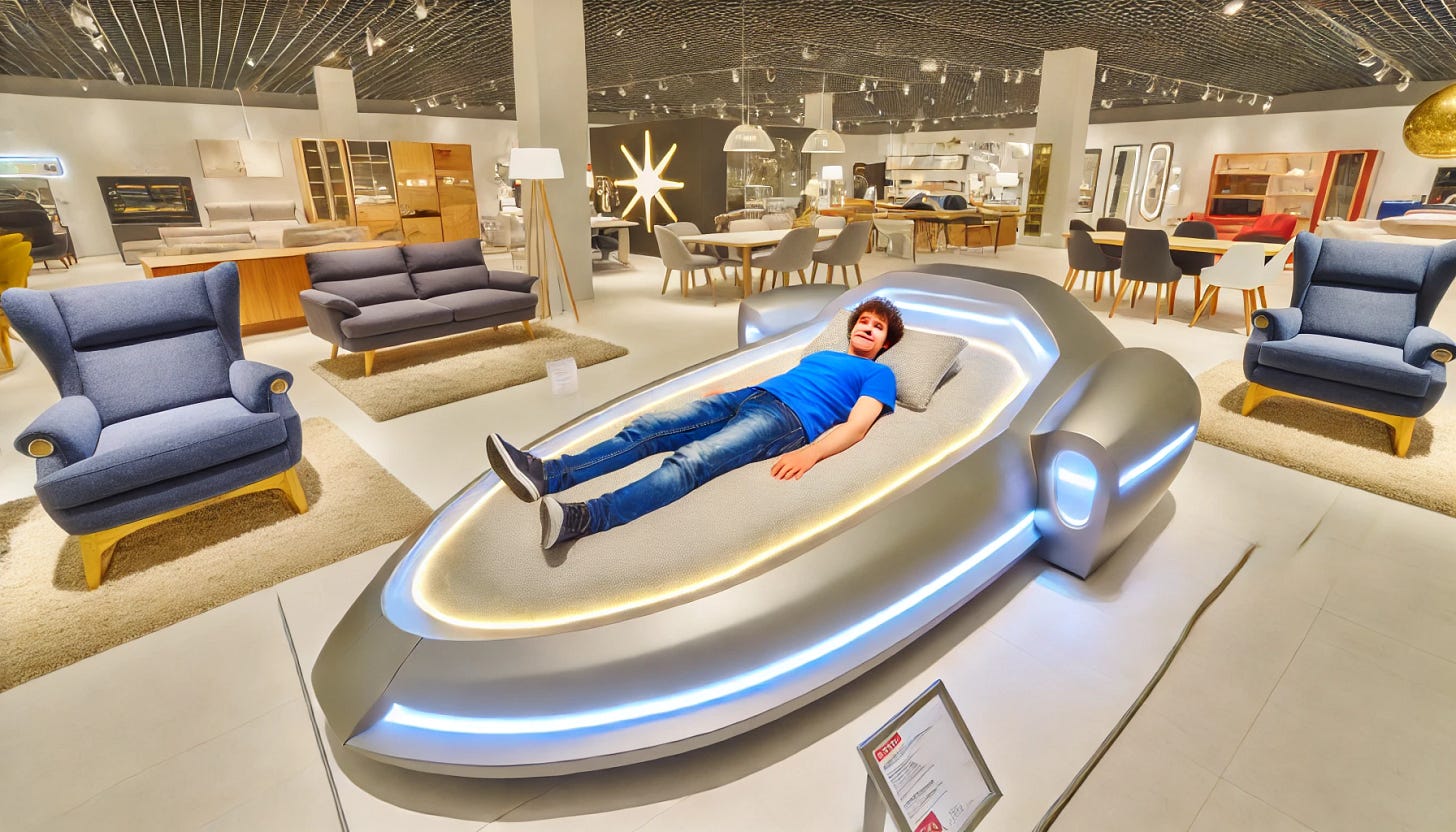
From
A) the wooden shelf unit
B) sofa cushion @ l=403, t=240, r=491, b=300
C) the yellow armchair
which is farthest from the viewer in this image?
the wooden shelf unit

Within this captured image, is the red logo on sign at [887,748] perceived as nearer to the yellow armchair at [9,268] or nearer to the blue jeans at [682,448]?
the blue jeans at [682,448]

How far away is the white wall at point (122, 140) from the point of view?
1076cm

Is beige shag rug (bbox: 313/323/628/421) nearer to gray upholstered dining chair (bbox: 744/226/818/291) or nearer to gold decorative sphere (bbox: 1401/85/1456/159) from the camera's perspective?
gray upholstered dining chair (bbox: 744/226/818/291)

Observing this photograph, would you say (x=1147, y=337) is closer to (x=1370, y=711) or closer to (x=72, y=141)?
(x=1370, y=711)

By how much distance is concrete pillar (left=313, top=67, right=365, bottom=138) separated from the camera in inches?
412

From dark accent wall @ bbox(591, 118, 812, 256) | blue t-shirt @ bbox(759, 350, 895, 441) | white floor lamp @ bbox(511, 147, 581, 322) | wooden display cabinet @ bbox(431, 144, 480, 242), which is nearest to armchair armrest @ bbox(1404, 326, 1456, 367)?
blue t-shirt @ bbox(759, 350, 895, 441)

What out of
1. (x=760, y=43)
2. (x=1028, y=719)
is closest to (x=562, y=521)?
(x=1028, y=719)

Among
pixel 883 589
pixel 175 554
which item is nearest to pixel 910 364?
pixel 883 589

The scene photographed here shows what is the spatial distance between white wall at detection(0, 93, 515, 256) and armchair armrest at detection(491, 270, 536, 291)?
10.4 m

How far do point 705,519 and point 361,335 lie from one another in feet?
12.2

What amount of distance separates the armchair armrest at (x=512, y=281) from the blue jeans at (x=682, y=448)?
362cm

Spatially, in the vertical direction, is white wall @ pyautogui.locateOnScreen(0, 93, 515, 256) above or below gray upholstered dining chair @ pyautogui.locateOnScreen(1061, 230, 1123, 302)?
above

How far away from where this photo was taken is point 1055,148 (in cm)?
1062

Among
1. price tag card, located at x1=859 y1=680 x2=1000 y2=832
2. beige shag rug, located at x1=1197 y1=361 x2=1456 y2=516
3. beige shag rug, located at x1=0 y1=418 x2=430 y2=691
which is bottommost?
beige shag rug, located at x1=0 y1=418 x2=430 y2=691
